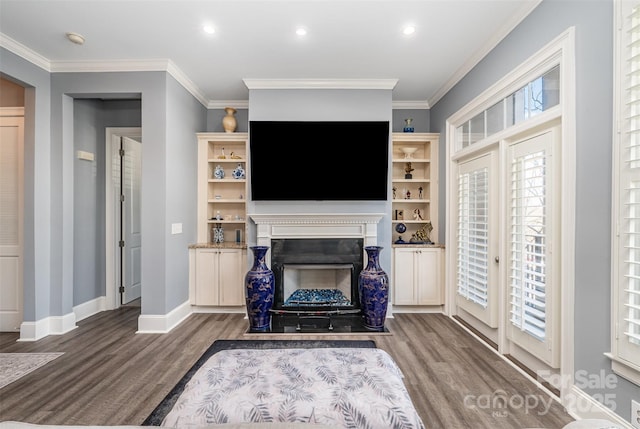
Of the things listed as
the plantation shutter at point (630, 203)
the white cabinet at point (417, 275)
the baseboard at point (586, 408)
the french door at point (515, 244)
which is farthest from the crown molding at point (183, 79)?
the baseboard at point (586, 408)

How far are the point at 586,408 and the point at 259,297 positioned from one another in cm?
278

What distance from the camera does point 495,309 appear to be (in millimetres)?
2957

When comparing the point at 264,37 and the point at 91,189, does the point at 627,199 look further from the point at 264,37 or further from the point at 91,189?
the point at 91,189

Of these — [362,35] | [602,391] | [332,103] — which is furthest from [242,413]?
[332,103]

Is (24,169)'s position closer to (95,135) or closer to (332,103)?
(95,135)

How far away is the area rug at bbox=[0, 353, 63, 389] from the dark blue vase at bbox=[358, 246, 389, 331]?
3.05 meters

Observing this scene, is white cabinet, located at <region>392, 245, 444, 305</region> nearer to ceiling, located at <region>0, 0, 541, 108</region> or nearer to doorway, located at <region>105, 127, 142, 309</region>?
ceiling, located at <region>0, 0, 541, 108</region>

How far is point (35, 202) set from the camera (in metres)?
3.19

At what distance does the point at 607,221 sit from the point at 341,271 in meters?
2.68

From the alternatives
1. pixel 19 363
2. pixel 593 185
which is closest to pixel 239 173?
pixel 19 363

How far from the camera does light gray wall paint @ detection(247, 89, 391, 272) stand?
377cm

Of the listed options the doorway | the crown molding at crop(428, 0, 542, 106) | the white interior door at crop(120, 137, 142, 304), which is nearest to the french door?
the crown molding at crop(428, 0, 542, 106)

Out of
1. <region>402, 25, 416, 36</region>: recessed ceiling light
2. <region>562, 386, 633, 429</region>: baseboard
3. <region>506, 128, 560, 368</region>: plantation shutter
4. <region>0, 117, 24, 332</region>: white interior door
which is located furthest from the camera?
<region>0, 117, 24, 332</region>: white interior door

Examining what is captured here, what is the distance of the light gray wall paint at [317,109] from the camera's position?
377 cm
